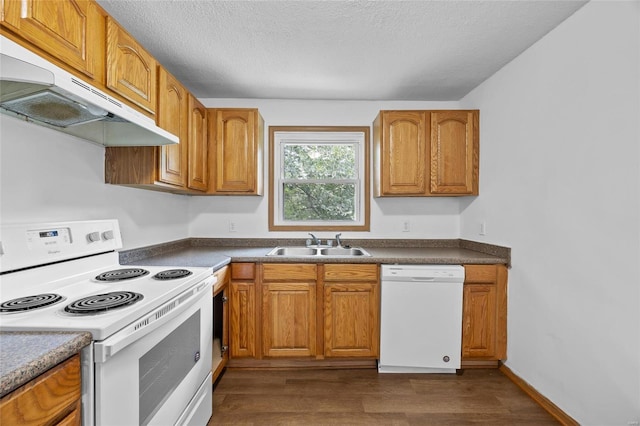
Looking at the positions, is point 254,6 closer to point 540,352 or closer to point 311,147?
point 311,147

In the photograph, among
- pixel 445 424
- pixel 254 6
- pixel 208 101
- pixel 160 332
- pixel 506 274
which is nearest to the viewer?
pixel 160 332

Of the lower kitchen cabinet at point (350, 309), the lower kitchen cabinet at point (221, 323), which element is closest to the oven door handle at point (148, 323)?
the lower kitchen cabinet at point (221, 323)

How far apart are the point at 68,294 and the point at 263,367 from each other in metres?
1.54

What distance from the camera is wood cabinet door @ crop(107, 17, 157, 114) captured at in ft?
4.75

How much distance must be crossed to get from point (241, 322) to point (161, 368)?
3.56ft

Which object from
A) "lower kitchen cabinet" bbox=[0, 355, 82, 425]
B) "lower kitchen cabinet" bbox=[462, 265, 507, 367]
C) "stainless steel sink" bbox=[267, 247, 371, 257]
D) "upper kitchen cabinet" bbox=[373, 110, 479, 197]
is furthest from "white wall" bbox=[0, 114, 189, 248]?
"lower kitchen cabinet" bbox=[462, 265, 507, 367]

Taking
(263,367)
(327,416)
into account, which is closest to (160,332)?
(327,416)

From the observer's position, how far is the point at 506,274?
230 centimetres

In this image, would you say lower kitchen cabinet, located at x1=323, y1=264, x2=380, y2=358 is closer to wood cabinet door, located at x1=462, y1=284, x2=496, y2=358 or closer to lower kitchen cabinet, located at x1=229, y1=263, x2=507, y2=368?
lower kitchen cabinet, located at x1=229, y1=263, x2=507, y2=368

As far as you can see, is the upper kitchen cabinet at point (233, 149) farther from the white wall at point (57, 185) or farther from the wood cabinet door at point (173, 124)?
the white wall at point (57, 185)

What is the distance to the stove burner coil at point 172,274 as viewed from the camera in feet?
5.17

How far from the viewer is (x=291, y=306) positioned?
7.66 ft

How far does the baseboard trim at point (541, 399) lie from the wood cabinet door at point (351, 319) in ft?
3.28

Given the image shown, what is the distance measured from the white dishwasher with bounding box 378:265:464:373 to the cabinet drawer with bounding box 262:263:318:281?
565mm
